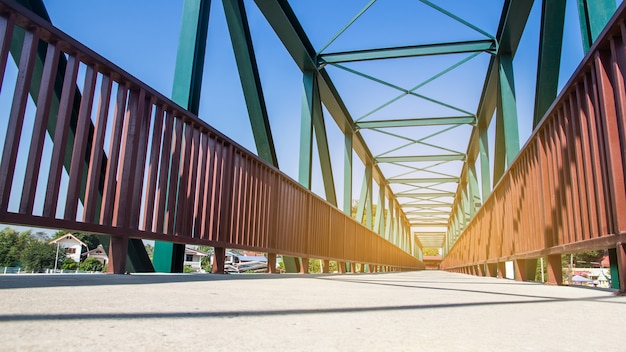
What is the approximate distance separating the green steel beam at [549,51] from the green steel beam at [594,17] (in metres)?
1.22

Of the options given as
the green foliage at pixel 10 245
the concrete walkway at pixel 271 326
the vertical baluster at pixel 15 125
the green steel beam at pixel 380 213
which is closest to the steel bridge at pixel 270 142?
the vertical baluster at pixel 15 125

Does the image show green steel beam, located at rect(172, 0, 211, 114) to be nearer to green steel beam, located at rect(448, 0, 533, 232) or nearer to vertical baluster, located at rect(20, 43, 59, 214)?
vertical baluster, located at rect(20, 43, 59, 214)

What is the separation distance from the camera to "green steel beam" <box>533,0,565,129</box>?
15.9 ft

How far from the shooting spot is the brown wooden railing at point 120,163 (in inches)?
71.1

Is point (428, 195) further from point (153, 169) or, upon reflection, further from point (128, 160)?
point (128, 160)

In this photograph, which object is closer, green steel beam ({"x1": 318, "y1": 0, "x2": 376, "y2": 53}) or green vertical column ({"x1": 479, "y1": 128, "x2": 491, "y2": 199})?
green steel beam ({"x1": 318, "y1": 0, "x2": 376, "y2": 53})

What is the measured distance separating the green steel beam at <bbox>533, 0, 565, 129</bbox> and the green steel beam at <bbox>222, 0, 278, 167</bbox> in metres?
3.66

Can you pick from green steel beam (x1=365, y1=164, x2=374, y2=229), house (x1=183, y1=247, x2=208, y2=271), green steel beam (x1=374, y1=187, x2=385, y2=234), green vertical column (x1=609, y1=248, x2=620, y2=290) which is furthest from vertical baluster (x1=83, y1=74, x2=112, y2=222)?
house (x1=183, y1=247, x2=208, y2=271)

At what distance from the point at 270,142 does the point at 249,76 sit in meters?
1.08

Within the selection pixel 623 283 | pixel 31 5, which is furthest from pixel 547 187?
pixel 31 5

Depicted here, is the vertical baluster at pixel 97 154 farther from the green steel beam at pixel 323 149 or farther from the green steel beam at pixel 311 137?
the green steel beam at pixel 323 149

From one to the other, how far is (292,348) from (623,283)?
1.88m

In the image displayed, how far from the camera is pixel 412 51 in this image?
9016mm

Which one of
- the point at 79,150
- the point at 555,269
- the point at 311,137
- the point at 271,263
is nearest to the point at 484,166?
the point at 311,137
